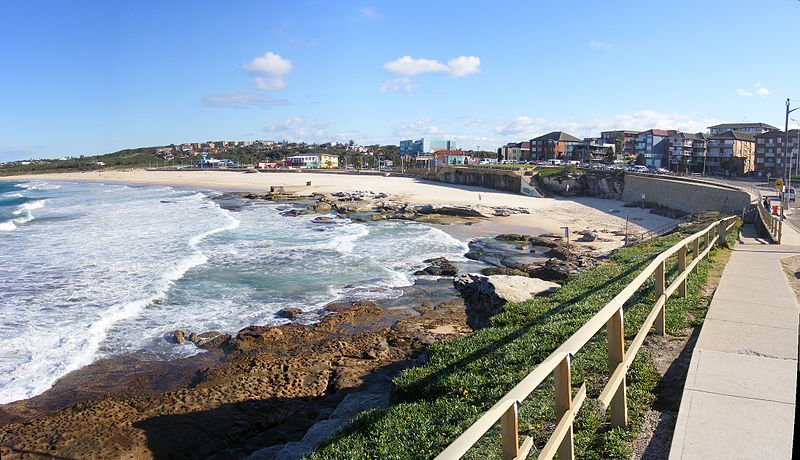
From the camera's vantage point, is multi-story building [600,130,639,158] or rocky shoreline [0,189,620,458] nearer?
rocky shoreline [0,189,620,458]

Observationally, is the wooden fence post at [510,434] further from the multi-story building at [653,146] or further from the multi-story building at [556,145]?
the multi-story building at [556,145]

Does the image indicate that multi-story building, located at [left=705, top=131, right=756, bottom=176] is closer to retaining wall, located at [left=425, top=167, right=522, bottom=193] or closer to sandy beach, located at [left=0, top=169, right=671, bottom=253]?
retaining wall, located at [left=425, top=167, right=522, bottom=193]

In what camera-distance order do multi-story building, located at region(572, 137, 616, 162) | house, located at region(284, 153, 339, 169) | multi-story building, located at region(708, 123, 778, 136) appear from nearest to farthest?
multi-story building, located at region(708, 123, 778, 136) < multi-story building, located at region(572, 137, 616, 162) < house, located at region(284, 153, 339, 169)

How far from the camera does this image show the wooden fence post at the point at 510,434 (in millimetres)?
2776

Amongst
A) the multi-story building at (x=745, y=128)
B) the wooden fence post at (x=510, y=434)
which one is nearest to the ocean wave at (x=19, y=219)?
the wooden fence post at (x=510, y=434)

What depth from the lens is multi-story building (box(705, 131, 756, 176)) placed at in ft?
327

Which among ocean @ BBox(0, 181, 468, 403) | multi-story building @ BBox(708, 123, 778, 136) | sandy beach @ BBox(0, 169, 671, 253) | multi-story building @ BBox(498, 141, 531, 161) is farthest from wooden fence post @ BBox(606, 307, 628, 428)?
multi-story building @ BBox(498, 141, 531, 161)

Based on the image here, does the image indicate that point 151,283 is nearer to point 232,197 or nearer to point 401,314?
point 401,314

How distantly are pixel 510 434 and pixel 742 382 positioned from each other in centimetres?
355

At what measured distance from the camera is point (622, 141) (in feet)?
469

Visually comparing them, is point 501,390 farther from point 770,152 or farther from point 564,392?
point 770,152

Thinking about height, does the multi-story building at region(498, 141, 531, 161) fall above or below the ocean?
above

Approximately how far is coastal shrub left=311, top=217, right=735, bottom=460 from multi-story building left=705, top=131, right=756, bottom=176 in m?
106

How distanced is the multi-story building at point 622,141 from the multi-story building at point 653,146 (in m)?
8.56
